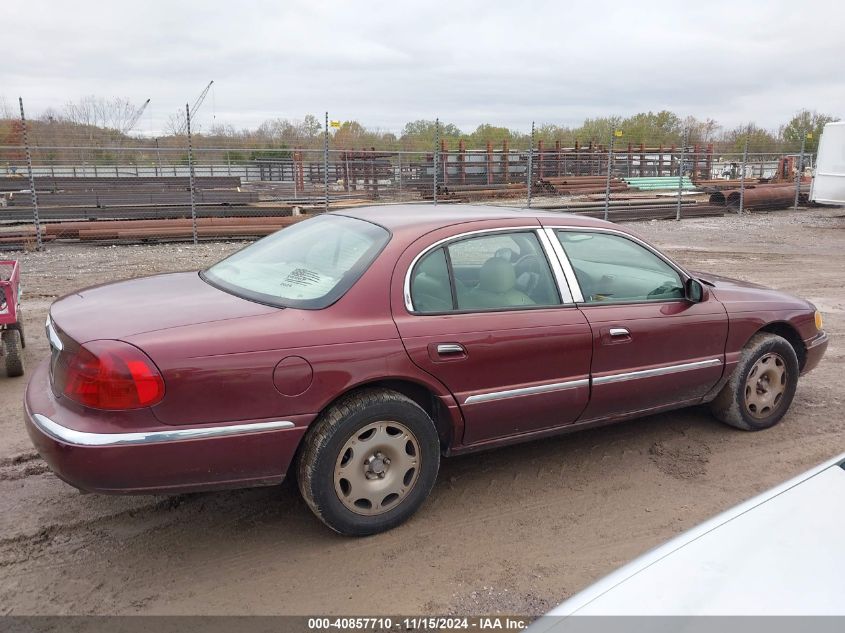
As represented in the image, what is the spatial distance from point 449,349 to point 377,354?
39cm

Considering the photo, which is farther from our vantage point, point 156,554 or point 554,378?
point 554,378

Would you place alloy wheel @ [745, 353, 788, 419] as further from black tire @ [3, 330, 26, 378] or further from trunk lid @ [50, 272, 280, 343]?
black tire @ [3, 330, 26, 378]

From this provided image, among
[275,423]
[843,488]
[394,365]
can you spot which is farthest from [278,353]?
Result: [843,488]

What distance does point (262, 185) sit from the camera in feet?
83.7

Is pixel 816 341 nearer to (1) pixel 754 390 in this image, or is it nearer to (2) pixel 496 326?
(1) pixel 754 390

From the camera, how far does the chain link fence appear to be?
15070mm

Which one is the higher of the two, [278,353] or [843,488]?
[278,353]

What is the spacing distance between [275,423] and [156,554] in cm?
90

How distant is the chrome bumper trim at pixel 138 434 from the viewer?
2.83m

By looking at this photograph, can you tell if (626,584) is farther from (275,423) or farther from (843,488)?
(275,423)

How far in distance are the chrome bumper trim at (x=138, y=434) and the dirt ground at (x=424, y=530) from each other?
26.0 inches

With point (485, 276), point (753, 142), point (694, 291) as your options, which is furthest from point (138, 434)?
point (753, 142)

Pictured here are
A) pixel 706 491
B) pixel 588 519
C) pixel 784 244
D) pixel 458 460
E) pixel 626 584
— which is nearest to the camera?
pixel 626 584

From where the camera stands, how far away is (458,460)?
4.35 meters
